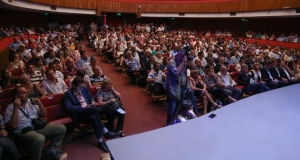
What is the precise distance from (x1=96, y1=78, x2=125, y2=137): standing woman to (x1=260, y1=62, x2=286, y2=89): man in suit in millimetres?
3716

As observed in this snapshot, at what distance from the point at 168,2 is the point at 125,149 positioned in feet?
60.0

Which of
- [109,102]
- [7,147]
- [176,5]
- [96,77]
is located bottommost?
[7,147]

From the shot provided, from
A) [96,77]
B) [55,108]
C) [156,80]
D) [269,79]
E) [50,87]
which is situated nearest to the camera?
[55,108]

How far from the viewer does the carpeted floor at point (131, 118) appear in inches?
127

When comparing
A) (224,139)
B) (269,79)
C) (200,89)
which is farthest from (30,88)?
(269,79)

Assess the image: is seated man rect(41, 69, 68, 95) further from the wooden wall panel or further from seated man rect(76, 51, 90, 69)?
the wooden wall panel

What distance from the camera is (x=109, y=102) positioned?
364 centimetres

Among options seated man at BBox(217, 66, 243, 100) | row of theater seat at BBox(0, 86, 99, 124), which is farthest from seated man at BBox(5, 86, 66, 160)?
seated man at BBox(217, 66, 243, 100)

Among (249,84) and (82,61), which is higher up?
(82,61)

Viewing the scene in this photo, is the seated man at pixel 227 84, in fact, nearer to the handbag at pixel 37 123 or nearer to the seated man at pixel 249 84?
the seated man at pixel 249 84

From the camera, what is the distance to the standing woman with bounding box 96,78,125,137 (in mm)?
3623

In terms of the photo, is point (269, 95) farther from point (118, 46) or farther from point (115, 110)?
point (118, 46)

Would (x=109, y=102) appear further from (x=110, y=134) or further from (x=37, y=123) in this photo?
(x=37, y=123)

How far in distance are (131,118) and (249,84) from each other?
8.77 ft
